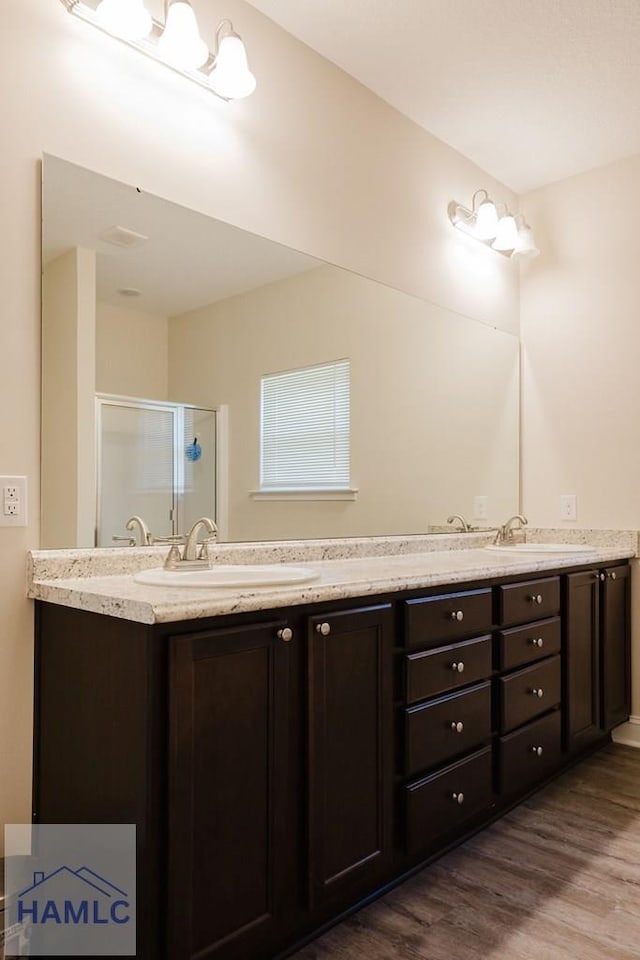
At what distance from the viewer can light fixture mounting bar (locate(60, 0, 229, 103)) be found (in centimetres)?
172

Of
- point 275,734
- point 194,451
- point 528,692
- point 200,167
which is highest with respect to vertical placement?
point 200,167

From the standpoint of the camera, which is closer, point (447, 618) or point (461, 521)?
Answer: point (447, 618)

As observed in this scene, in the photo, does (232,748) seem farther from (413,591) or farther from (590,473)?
(590,473)

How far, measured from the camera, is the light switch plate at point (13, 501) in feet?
5.32

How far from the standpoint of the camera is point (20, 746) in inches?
64.5

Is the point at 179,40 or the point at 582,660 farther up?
the point at 179,40

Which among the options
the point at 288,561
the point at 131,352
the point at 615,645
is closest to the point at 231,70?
the point at 131,352

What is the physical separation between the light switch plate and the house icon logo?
79cm

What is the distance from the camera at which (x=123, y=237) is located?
75.2 inches

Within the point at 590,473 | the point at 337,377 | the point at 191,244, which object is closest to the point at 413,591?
the point at 337,377

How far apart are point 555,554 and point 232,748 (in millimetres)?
1717

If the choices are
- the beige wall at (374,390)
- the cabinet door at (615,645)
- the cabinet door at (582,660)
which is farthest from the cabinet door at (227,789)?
the cabinet door at (615,645)

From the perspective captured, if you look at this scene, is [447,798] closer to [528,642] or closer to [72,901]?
[528,642]

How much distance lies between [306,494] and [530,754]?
3.79 ft
